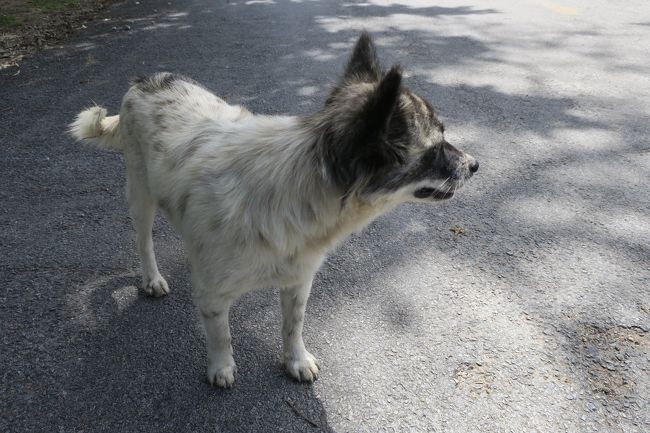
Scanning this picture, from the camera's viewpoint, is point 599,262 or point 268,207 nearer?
point 268,207

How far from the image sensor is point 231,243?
7.71 ft

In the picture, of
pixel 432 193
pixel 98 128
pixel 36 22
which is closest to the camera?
pixel 432 193

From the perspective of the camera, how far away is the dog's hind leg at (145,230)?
10.5 feet

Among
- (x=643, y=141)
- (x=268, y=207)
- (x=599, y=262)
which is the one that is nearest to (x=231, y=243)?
(x=268, y=207)

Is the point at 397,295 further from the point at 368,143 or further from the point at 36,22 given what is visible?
the point at 36,22

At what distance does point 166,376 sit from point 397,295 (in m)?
1.51

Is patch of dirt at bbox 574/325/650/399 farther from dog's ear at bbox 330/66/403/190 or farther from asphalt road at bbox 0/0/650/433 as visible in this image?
dog's ear at bbox 330/66/403/190

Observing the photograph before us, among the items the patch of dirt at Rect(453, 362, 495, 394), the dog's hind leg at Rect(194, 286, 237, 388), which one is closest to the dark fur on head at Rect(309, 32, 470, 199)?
the dog's hind leg at Rect(194, 286, 237, 388)

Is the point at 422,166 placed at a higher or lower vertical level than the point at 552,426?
higher

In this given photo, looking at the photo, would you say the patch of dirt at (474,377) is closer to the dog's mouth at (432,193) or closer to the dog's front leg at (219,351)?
the dog's mouth at (432,193)

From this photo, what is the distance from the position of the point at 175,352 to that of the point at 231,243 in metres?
0.99

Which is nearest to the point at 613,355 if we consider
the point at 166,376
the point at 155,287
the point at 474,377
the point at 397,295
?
the point at 474,377

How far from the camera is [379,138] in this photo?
2.08 meters

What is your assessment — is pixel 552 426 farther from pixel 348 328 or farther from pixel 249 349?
pixel 249 349
